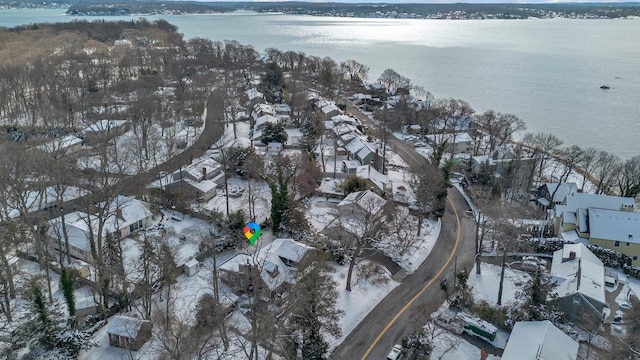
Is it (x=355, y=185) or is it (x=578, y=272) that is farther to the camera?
(x=355, y=185)

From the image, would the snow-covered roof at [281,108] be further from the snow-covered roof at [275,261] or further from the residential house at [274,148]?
the snow-covered roof at [275,261]

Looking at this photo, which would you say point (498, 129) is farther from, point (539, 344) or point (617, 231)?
point (539, 344)

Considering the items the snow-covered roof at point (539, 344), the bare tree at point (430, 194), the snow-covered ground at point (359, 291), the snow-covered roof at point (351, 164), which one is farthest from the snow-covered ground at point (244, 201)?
the snow-covered roof at point (539, 344)

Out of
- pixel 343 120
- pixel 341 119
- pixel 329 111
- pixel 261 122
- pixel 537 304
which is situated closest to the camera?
pixel 537 304

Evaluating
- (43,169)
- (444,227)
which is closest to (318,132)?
(444,227)

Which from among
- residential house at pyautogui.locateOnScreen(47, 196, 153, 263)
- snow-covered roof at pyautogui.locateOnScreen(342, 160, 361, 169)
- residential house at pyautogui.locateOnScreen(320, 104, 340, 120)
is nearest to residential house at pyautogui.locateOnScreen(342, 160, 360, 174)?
snow-covered roof at pyautogui.locateOnScreen(342, 160, 361, 169)

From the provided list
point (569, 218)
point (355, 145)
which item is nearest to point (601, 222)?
point (569, 218)

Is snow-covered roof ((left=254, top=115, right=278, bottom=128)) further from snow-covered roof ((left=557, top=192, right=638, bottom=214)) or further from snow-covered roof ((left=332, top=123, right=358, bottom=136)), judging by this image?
snow-covered roof ((left=557, top=192, right=638, bottom=214))
